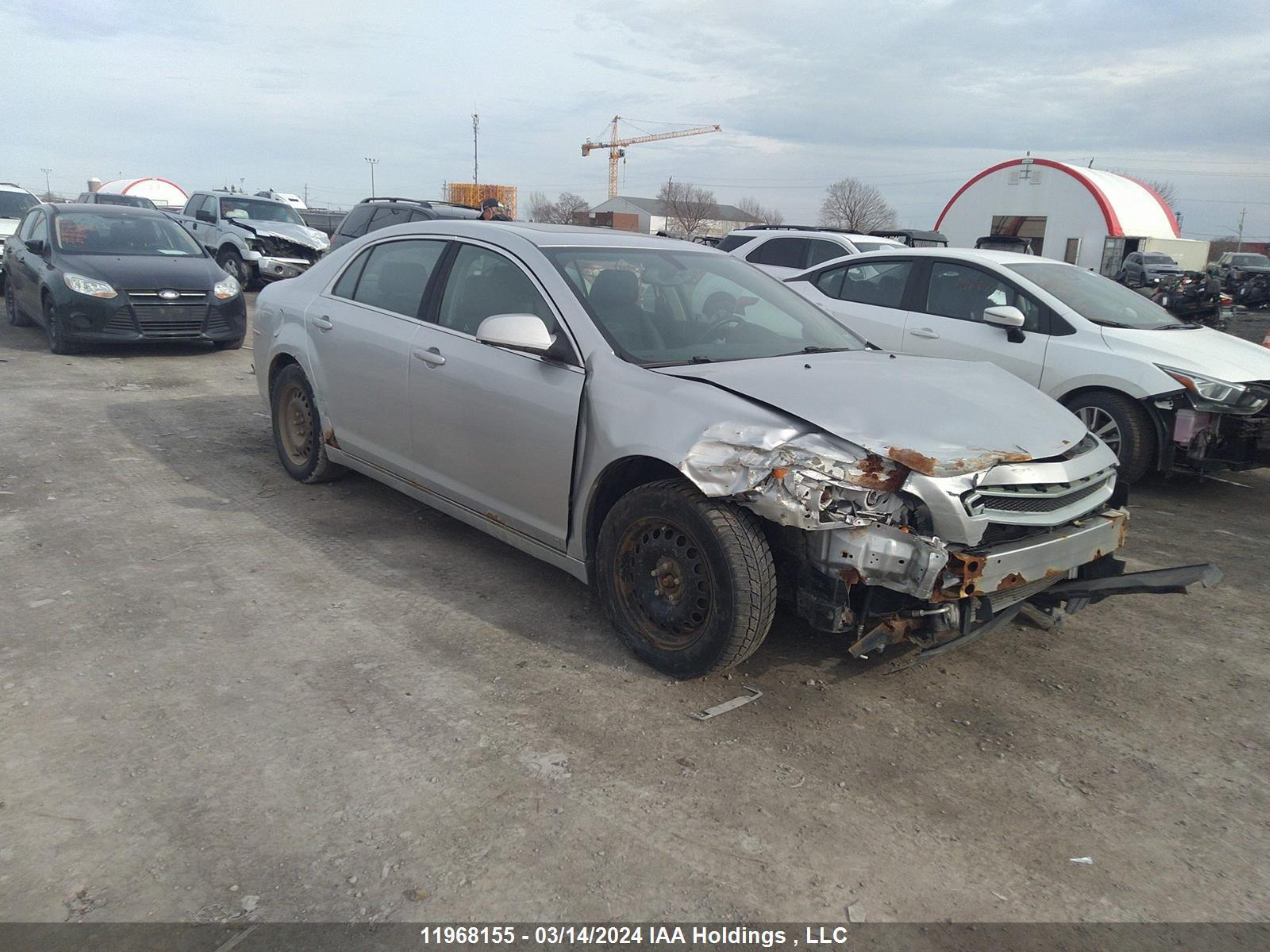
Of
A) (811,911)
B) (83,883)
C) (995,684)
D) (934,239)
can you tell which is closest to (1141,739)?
(995,684)

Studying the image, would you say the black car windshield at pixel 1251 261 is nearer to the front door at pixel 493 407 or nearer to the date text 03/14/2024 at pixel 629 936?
the front door at pixel 493 407

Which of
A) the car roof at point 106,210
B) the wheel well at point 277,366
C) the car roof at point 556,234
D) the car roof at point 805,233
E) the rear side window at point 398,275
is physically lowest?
the wheel well at point 277,366

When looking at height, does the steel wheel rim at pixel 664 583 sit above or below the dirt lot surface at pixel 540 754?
above

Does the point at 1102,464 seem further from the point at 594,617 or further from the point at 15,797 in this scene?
the point at 15,797

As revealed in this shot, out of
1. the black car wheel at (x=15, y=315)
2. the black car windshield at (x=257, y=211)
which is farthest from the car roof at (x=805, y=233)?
the black car windshield at (x=257, y=211)

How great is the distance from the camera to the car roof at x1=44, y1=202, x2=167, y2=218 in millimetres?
10828

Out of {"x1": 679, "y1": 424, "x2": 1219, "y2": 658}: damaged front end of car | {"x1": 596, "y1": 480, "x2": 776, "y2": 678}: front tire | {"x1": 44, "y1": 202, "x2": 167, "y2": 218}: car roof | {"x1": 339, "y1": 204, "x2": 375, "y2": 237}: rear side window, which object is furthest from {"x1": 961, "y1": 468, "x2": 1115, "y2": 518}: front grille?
{"x1": 339, "y1": 204, "x2": 375, "y2": 237}: rear side window

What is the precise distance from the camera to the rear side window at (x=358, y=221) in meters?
14.7

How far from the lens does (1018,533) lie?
11.5 ft

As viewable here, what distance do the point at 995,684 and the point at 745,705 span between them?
111 centimetres

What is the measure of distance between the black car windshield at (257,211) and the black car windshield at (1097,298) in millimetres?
15151

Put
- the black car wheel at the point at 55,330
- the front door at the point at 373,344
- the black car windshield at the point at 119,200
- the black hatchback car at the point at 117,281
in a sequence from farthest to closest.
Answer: the black car windshield at the point at 119,200 < the black car wheel at the point at 55,330 < the black hatchback car at the point at 117,281 < the front door at the point at 373,344

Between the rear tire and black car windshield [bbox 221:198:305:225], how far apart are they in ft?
52.7

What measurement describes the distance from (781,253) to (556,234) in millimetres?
7600
